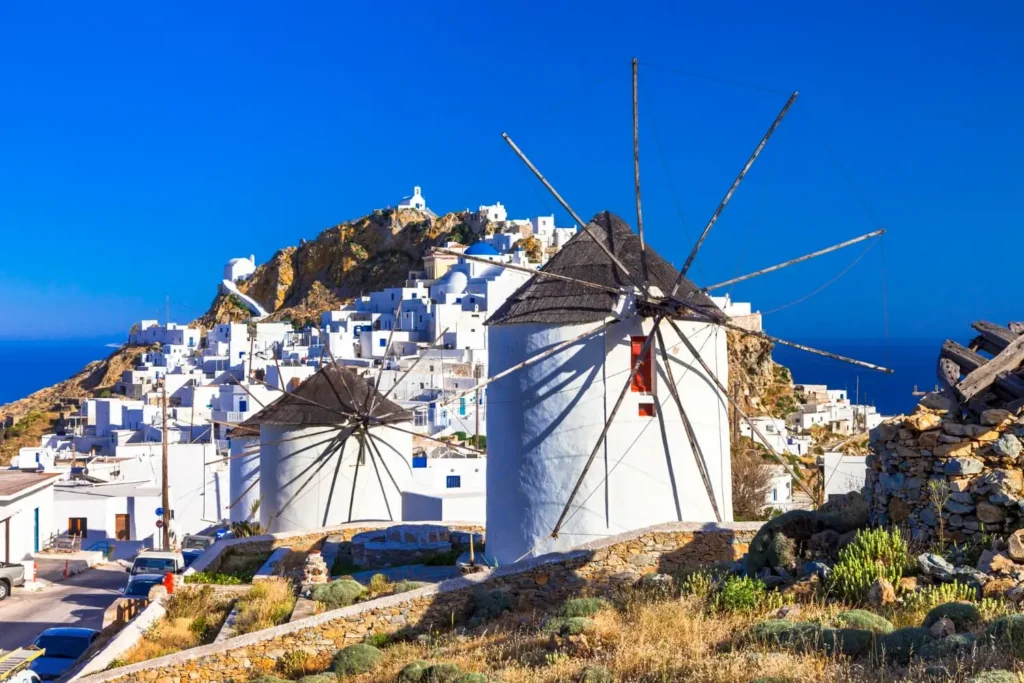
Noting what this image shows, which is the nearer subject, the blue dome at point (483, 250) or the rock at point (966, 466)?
the rock at point (966, 466)

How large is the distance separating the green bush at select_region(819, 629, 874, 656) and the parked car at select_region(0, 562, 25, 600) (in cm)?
1641

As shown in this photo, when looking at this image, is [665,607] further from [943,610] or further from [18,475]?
[18,475]

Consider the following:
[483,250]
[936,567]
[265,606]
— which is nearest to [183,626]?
[265,606]

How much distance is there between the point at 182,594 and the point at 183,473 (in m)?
18.2

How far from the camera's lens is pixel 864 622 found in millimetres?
7891

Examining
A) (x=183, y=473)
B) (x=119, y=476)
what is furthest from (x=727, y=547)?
(x=119, y=476)

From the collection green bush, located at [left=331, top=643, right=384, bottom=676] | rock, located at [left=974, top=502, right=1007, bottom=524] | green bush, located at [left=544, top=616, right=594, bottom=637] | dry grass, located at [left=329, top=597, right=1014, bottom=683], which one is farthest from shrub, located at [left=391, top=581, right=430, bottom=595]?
rock, located at [left=974, top=502, right=1007, bottom=524]

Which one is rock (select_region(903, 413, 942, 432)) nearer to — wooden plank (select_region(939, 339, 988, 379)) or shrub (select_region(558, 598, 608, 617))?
wooden plank (select_region(939, 339, 988, 379))

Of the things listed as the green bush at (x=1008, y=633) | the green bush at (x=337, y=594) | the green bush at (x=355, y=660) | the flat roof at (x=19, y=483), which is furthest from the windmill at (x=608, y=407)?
the flat roof at (x=19, y=483)

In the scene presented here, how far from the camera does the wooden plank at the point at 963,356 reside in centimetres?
1009

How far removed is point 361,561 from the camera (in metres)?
16.8

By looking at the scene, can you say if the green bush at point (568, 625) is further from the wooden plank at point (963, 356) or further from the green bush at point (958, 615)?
the wooden plank at point (963, 356)

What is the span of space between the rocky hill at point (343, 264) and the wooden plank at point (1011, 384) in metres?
88.3

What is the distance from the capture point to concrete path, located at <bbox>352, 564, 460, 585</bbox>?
14.9 m
